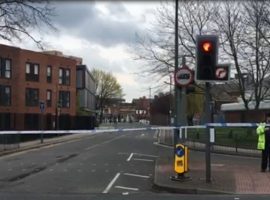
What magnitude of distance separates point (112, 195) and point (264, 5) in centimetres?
2253

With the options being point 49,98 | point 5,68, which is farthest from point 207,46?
point 49,98

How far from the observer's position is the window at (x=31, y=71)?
6500 cm

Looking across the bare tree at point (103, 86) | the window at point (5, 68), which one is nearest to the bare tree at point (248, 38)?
the window at point (5, 68)

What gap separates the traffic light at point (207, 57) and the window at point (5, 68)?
150 feet

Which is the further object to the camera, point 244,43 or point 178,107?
point 244,43

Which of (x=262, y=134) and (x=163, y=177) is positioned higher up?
(x=262, y=134)

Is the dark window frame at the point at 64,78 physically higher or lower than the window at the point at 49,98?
higher

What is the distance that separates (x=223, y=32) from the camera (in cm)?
3781

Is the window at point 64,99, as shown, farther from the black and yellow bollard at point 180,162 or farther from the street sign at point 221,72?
the street sign at point 221,72

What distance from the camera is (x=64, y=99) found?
73.2 meters

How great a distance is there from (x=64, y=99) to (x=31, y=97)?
8.15m

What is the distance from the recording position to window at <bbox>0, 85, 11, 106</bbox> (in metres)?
59.7

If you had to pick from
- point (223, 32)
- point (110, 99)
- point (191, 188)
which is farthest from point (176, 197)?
point (110, 99)

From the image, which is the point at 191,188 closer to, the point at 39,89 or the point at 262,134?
the point at 262,134
